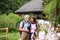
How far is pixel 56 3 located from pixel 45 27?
4.56 ft

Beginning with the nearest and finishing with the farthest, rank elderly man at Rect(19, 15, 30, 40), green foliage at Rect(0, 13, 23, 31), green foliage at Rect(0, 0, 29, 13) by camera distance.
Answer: elderly man at Rect(19, 15, 30, 40) < green foliage at Rect(0, 13, 23, 31) < green foliage at Rect(0, 0, 29, 13)

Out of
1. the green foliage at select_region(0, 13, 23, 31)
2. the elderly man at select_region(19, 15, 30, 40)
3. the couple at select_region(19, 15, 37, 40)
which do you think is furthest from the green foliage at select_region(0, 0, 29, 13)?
the elderly man at select_region(19, 15, 30, 40)

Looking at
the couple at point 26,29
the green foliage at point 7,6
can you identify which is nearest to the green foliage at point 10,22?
the couple at point 26,29

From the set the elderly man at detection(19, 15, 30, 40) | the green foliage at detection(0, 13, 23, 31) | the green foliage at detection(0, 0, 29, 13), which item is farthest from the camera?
the green foliage at detection(0, 0, 29, 13)

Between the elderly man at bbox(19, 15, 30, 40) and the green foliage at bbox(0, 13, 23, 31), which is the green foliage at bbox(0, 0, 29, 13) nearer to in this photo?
the green foliage at bbox(0, 13, 23, 31)

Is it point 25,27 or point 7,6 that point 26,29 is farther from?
point 7,6

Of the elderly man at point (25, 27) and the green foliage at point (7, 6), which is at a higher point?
the green foliage at point (7, 6)

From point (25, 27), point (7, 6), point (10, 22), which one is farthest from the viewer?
point (7, 6)

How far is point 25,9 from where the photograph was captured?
45594 mm

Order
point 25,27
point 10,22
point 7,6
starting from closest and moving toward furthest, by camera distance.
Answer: point 25,27
point 10,22
point 7,6

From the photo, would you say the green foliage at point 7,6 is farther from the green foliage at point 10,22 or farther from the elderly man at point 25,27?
the elderly man at point 25,27

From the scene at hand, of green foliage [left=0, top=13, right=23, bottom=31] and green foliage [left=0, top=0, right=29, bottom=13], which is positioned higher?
green foliage [left=0, top=0, right=29, bottom=13]

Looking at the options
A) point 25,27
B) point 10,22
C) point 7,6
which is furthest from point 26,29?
point 7,6

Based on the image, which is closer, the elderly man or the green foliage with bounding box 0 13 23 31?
the elderly man
